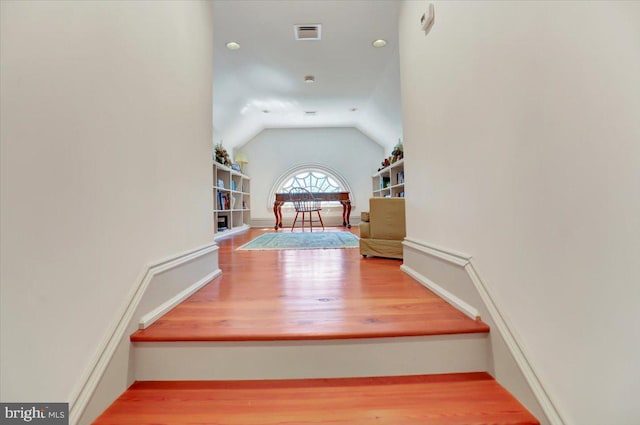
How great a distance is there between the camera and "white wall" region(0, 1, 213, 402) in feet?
1.90

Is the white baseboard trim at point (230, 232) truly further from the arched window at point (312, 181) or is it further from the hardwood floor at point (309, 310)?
the hardwood floor at point (309, 310)

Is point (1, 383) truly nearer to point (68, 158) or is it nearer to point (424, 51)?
point (68, 158)

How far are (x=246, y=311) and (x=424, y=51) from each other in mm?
1594

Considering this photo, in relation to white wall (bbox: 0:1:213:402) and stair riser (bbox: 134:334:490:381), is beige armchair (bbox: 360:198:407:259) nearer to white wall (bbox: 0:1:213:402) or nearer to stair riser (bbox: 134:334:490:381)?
stair riser (bbox: 134:334:490:381)

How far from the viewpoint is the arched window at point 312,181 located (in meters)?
6.66

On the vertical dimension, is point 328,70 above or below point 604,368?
above

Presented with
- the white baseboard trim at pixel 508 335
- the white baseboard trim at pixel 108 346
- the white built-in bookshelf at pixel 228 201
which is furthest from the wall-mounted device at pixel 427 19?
the white built-in bookshelf at pixel 228 201

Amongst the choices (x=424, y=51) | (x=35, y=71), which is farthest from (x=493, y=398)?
(x=424, y=51)

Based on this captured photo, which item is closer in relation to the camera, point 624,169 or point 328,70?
point 624,169

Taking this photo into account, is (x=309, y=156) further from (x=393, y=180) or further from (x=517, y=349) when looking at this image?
(x=517, y=349)

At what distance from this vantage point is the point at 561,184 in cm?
68

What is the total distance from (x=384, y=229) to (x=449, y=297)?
1248 millimetres

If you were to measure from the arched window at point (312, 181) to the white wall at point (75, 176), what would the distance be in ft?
17.9

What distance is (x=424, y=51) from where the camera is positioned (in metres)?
1.47
